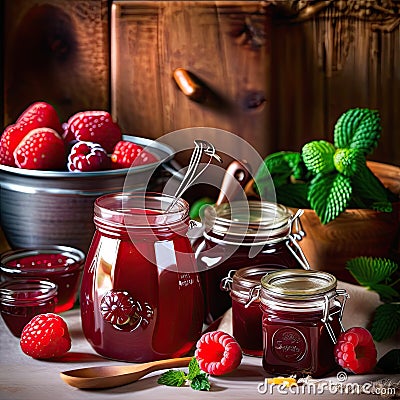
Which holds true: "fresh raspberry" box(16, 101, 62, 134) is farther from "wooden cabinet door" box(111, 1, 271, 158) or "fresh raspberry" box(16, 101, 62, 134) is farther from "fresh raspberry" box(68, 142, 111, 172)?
"wooden cabinet door" box(111, 1, 271, 158)

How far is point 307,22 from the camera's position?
4.84 ft

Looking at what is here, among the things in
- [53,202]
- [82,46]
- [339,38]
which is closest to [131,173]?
[53,202]

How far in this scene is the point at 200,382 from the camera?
96 centimetres

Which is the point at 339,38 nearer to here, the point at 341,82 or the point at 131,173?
the point at 341,82

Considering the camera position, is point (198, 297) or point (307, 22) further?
point (307, 22)

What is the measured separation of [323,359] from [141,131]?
658 millimetres

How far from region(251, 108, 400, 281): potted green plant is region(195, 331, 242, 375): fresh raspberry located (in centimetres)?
28

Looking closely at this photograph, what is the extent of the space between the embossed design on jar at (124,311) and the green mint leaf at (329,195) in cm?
32

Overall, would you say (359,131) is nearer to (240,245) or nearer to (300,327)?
(240,245)

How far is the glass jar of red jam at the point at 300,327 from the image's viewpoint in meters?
0.96

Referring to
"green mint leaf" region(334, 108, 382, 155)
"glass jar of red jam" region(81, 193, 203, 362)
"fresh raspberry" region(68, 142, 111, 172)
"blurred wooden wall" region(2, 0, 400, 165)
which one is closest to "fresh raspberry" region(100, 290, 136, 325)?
"glass jar of red jam" region(81, 193, 203, 362)

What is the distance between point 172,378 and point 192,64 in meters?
0.66

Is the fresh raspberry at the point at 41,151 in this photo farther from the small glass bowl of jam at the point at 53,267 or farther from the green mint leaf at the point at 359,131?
the green mint leaf at the point at 359,131

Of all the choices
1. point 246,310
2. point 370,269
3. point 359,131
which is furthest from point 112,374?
point 359,131
